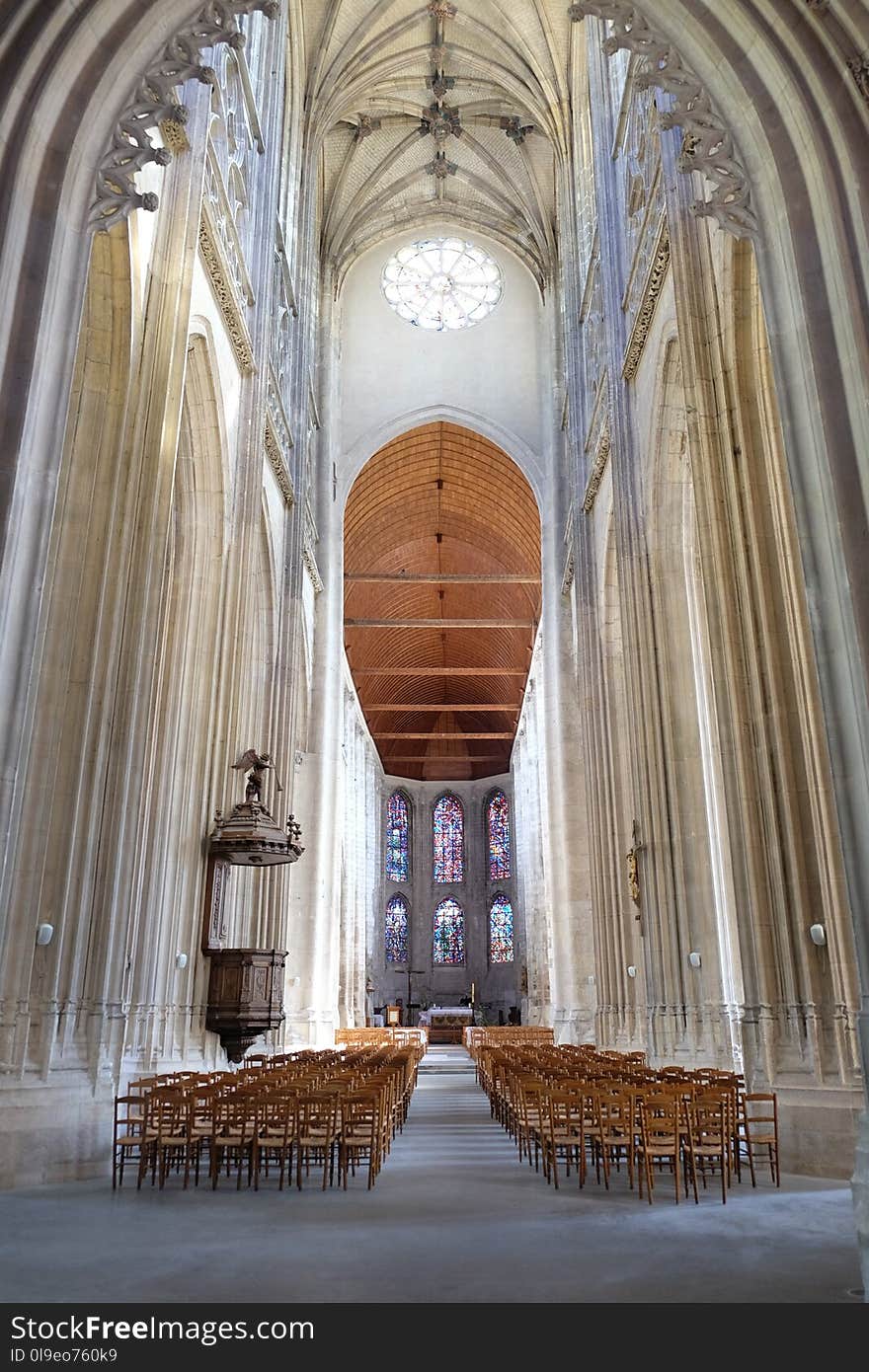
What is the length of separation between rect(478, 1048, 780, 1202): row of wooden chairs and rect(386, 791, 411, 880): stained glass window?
129 ft

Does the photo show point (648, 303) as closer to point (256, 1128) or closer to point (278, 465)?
point (278, 465)

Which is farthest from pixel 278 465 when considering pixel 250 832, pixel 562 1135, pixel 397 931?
pixel 397 931

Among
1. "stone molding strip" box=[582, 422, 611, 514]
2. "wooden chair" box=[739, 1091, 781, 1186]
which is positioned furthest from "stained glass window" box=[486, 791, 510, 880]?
"wooden chair" box=[739, 1091, 781, 1186]

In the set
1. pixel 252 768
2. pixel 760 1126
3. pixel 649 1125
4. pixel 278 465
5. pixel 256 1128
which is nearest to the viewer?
pixel 649 1125

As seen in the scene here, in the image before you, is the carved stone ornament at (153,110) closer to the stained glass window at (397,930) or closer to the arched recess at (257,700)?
the arched recess at (257,700)

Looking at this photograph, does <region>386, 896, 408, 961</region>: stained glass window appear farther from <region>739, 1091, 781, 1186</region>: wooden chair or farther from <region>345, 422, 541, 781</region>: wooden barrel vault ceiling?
<region>739, 1091, 781, 1186</region>: wooden chair

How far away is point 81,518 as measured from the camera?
949 centimetres

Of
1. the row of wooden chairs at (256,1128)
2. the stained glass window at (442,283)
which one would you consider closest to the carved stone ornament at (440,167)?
the stained glass window at (442,283)

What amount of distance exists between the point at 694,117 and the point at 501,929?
44.8m

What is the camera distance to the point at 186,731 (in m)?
13.0

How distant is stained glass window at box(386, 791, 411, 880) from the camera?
48812 millimetres

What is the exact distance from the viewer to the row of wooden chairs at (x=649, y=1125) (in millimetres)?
6812
